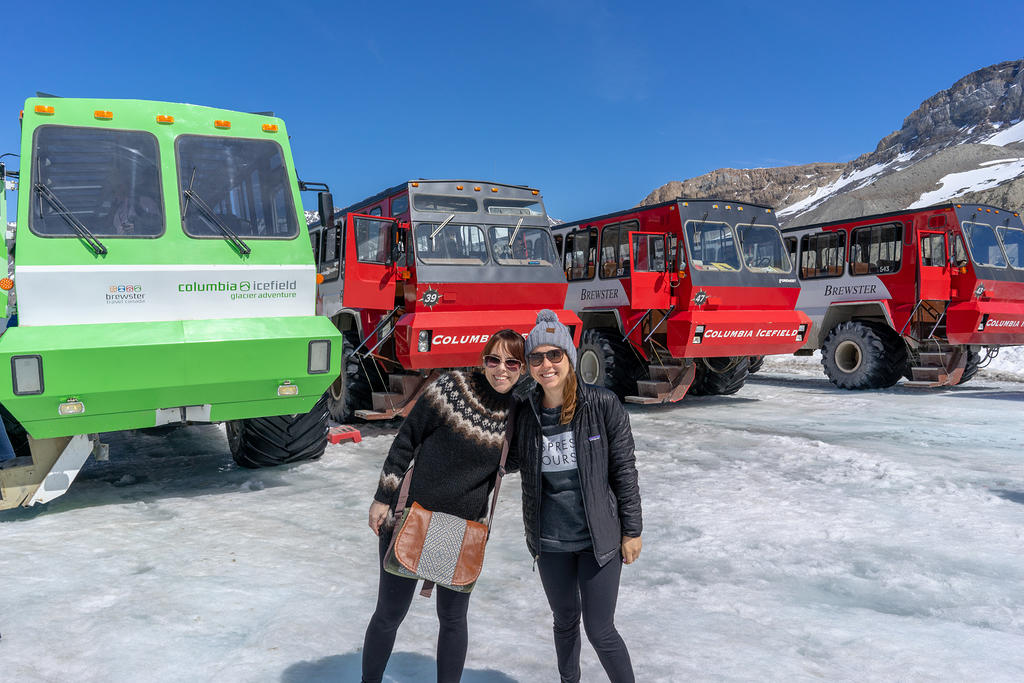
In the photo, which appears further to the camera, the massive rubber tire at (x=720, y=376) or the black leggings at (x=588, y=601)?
the massive rubber tire at (x=720, y=376)

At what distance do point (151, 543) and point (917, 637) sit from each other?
4146 millimetres

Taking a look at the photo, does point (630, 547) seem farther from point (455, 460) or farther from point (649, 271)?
point (649, 271)

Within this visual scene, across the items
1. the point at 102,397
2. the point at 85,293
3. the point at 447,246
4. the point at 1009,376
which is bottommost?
the point at 1009,376

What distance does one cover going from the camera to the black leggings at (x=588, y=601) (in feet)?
8.46

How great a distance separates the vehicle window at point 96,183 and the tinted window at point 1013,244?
480 inches

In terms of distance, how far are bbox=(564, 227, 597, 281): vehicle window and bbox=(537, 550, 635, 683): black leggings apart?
8754 millimetres

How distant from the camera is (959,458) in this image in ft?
22.0

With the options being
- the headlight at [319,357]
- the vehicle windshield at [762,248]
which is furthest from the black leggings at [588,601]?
the vehicle windshield at [762,248]

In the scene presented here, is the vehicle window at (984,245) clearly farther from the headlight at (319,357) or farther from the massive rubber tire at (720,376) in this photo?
the headlight at (319,357)

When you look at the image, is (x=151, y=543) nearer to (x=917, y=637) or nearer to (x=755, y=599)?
(x=755, y=599)

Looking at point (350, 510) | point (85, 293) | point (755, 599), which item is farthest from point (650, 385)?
point (85, 293)

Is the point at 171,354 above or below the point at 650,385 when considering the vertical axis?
above

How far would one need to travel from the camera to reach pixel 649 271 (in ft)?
31.7

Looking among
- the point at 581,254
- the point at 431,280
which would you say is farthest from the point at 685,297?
the point at 431,280
